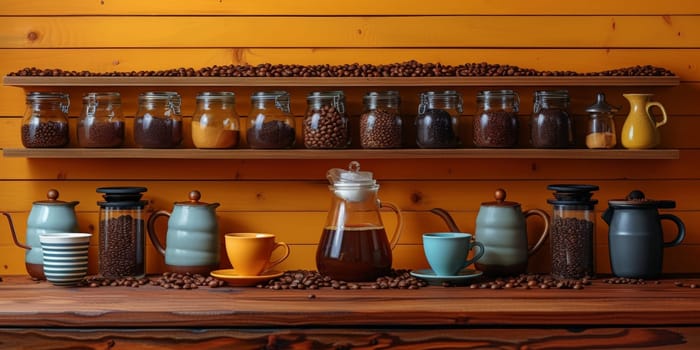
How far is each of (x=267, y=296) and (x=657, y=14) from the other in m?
1.36

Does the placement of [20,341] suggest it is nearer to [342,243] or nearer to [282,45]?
[342,243]

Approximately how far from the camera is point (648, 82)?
2.41m

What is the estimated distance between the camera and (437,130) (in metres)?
2.38

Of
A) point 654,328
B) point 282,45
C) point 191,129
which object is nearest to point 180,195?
point 191,129

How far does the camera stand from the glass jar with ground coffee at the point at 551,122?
94.0 inches

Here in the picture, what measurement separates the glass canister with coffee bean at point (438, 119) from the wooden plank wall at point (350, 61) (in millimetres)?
111

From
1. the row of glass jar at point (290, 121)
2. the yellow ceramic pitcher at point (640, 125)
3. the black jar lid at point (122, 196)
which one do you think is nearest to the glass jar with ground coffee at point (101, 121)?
the row of glass jar at point (290, 121)

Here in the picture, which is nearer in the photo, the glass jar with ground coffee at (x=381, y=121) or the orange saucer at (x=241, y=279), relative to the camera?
the orange saucer at (x=241, y=279)

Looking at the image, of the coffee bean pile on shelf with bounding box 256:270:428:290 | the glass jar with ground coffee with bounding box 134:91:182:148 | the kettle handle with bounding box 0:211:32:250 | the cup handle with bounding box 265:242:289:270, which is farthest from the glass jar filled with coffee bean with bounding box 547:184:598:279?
the kettle handle with bounding box 0:211:32:250

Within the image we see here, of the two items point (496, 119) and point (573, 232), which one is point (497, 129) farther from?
point (573, 232)

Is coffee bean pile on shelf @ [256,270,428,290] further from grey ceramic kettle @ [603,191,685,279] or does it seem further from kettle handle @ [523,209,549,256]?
grey ceramic kettle @ [603,191,685,279]

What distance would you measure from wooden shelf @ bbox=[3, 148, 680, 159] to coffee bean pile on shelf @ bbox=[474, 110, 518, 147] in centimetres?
3

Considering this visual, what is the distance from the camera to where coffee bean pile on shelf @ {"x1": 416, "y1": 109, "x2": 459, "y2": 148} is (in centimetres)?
238

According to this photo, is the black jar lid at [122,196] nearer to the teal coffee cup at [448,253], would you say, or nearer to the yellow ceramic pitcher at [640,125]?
the teal coffee cup at [448,253]
